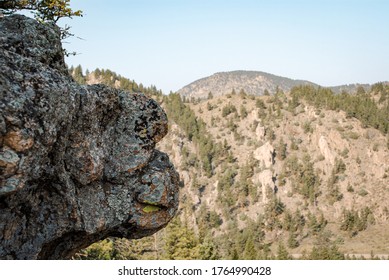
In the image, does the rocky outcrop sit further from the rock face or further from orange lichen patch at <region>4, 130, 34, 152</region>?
orange lichen patch at <region>4, 130, 34, 152</region>

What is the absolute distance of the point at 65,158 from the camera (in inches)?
303

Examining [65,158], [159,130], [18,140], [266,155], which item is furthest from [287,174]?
[18,140]

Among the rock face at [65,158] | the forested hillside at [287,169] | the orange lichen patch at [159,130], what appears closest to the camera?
the rock face at [65,158]

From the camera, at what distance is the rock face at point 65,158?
6.29m

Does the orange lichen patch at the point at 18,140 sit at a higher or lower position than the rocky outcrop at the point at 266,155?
higher

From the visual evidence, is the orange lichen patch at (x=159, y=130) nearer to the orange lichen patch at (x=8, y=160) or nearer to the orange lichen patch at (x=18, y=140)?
the orange lichen patch at (x=18, y=140)

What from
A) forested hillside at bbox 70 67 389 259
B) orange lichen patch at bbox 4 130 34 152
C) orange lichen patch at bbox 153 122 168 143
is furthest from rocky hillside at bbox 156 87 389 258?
orange lichen patch at bbox 4 130 34 152

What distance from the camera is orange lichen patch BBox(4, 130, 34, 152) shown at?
19.7 feet

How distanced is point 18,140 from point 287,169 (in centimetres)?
9306

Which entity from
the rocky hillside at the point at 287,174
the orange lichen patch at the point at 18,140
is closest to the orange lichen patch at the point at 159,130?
the orange lichen patch at the point at 18,140

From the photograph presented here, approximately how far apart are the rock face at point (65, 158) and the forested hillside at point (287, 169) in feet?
208

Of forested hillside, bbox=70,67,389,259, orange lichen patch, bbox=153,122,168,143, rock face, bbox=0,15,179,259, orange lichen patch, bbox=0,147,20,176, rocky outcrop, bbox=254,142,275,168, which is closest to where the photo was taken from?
orange lichen patch, bbox=0,147,20,176

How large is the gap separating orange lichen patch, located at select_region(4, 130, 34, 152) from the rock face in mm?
15

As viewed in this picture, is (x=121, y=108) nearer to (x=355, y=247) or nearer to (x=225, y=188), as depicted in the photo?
(x=355, y=247)
